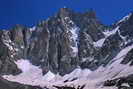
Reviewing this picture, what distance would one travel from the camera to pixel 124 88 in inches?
7057

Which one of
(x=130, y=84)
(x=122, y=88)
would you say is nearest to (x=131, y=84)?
(x=130, y=84)

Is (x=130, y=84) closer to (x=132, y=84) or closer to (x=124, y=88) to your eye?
(x=132, y=84)

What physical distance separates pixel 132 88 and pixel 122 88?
706cm

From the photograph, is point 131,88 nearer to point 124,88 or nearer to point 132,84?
point 124,88

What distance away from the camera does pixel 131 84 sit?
648 ft

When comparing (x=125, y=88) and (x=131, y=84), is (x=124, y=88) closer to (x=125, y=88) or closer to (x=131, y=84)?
(x=125, y=88)

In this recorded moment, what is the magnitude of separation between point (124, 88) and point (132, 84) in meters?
20.2

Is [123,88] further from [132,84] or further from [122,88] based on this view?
[132,84]

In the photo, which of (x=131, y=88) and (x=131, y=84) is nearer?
(x=131, y=88)

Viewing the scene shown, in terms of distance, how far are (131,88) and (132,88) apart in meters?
0.92

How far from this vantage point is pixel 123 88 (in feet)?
590

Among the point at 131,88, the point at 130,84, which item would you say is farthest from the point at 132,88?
the point at 130,84

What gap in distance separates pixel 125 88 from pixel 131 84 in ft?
67.4

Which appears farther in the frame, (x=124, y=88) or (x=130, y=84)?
(x=130, y=84)
